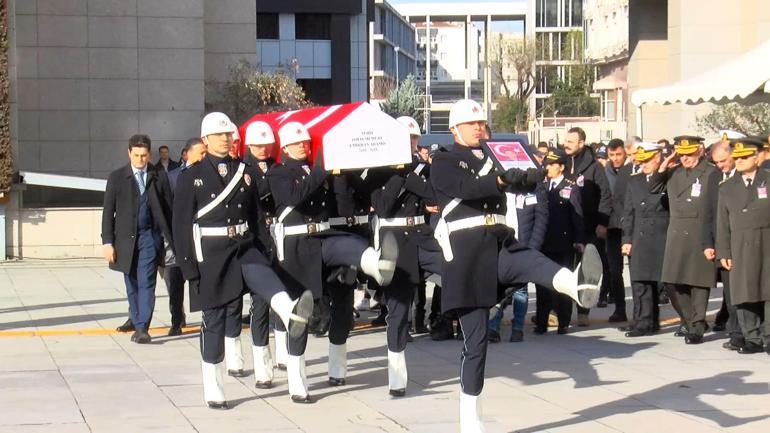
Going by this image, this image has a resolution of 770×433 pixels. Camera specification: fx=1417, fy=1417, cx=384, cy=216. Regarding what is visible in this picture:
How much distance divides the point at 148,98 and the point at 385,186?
20530mm

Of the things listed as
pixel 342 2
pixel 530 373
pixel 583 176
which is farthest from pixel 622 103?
pixel 530 373

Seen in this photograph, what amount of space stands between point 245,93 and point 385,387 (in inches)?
915

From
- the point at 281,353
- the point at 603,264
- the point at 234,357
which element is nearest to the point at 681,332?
the point at 603,264

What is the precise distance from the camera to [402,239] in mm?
10719

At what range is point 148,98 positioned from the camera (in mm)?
30547

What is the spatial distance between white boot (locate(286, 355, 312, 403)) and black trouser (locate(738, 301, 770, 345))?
177 inches


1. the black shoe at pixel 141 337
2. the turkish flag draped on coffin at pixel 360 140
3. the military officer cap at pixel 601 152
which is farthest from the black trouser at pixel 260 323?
the military officer cap at pixel 601 152

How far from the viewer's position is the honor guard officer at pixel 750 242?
1240 centimetres

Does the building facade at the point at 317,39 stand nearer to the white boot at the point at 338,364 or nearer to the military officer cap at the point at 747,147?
the military officer cap at the point at 747,147

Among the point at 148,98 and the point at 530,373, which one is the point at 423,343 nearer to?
the point at 530,373

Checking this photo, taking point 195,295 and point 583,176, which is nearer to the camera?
point 195,295

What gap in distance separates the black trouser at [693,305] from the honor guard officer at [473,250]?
4.65 metres

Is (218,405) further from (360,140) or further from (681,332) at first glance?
(681,332)

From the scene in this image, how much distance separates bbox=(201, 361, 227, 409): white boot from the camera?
9672mm
